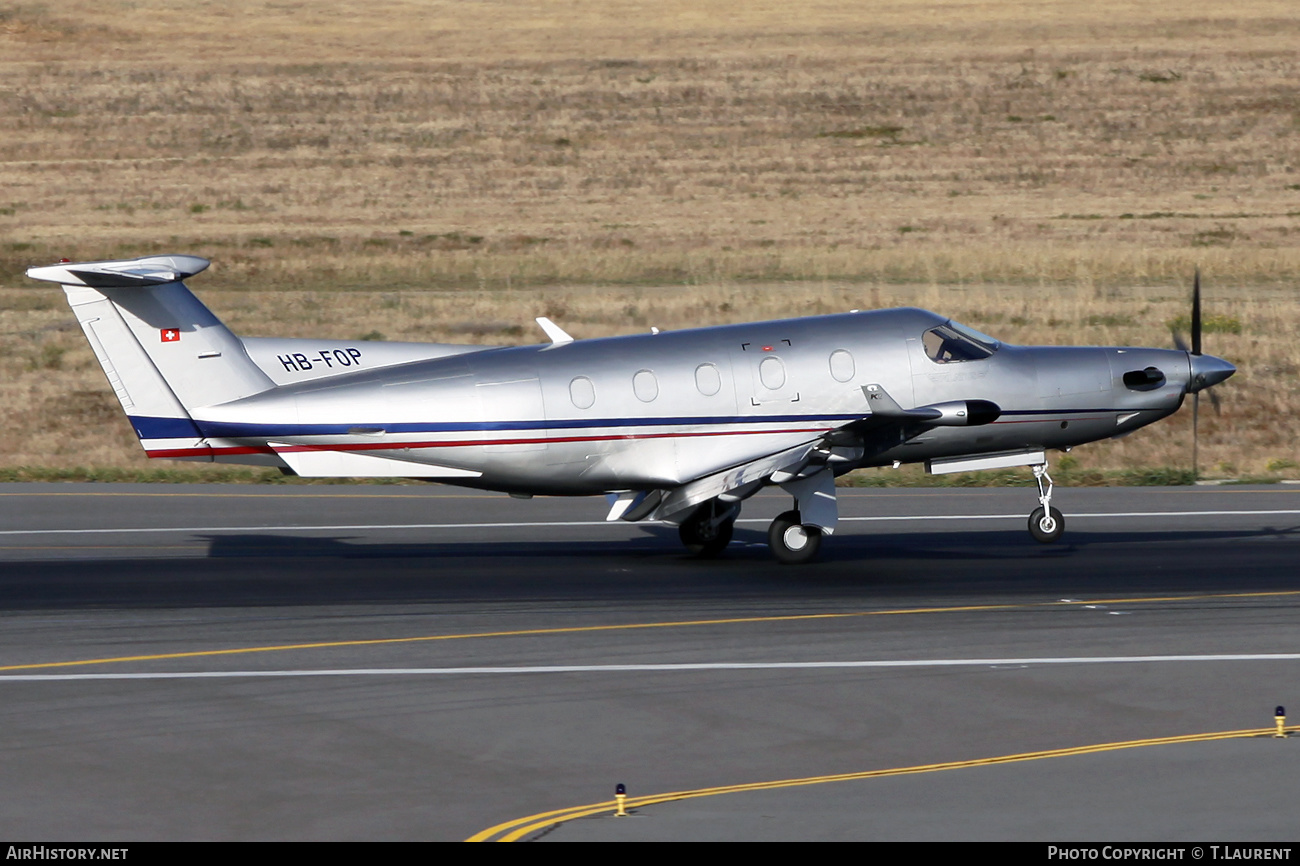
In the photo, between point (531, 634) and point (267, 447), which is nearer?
point (531, 634)

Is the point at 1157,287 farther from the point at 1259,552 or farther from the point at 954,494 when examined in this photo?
the point at 1259,552

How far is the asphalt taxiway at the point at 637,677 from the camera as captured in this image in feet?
31.1

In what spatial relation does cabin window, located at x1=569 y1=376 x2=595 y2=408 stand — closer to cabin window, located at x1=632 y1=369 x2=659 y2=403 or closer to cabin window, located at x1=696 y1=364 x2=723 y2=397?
cabin window, located at x1=632 y1=369 x2=659 y2=403

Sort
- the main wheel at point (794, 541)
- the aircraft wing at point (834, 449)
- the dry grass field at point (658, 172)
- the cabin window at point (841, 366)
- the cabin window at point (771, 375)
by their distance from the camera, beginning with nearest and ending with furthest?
1. the aircraft wing at point (834, 449)
2. the main wheel at point (794, 541)
3. the cabin window at point (771, 375)
4. the cabin window at point (841, 366)
5. the dry grass field at point (658, 172)

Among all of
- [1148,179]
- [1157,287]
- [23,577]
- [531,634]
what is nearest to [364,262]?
[1157,287]

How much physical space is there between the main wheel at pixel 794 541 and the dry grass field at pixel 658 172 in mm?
11026

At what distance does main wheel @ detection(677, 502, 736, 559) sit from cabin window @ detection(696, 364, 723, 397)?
1.43 m

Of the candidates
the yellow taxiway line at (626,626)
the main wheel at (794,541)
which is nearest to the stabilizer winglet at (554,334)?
the main wheel at (794,541)

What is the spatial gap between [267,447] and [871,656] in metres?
6.94

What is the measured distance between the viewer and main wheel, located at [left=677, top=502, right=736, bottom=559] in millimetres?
18672

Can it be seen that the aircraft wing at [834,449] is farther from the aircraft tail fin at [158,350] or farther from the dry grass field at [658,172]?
the dry grass field at [658,172]

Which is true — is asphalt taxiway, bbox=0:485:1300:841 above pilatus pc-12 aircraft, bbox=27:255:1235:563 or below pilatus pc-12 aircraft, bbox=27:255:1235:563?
below

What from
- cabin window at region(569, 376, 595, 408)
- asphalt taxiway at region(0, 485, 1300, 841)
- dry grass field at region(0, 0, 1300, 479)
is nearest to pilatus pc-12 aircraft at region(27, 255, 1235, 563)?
cabin window at region(569, 376, 595, 408)

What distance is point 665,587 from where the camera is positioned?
16.9m
